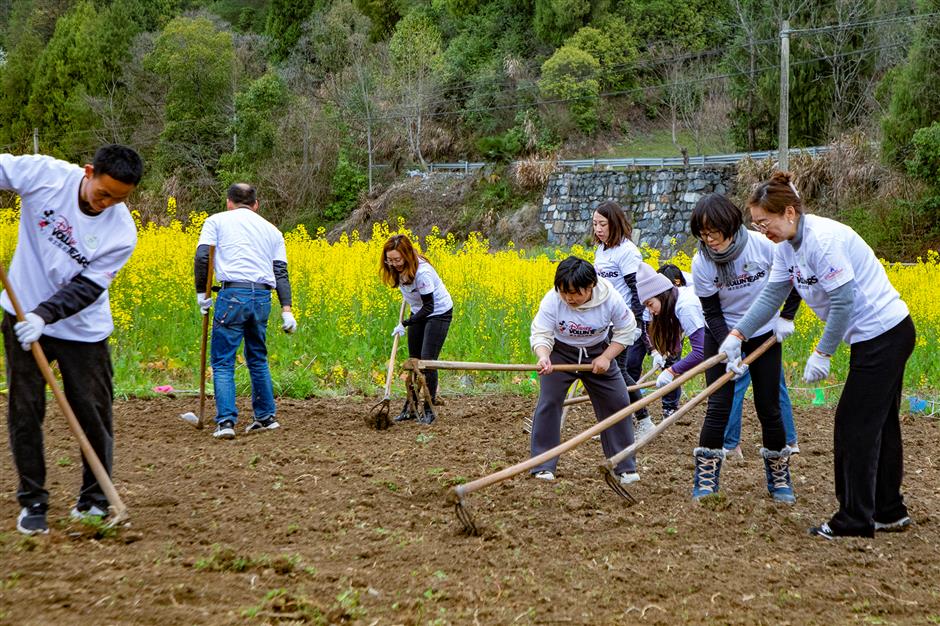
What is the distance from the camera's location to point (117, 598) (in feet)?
11.1

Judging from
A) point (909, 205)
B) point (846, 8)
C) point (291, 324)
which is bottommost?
point (909, 205)

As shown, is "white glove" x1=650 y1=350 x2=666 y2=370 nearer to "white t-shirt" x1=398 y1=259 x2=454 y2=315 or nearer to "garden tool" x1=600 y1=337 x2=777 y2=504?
"white t-shirt" x1=398 y1=259 x2=454 y2=315

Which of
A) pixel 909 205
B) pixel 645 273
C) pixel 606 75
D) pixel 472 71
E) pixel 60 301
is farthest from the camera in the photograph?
pixel 472 71

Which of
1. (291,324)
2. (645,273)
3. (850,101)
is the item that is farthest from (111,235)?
(850,101)

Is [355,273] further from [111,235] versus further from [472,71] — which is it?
[472,71]

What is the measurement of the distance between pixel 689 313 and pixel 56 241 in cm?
421

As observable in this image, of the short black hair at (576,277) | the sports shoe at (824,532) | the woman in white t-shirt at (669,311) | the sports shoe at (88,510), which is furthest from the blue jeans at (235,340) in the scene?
the sports shoe at (824,532)

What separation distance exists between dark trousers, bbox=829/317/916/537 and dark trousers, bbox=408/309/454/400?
372cm

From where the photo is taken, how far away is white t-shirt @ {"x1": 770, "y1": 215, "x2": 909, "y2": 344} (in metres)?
4.31

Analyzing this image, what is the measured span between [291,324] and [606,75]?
3374 centimetres

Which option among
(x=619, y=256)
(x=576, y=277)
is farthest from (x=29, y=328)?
(x=619, y=256)

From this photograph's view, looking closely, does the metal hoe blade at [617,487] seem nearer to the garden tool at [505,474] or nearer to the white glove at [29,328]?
the garden tool at [505,474]

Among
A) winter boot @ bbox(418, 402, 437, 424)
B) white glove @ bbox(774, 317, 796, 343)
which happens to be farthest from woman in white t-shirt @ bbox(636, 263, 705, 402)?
winter boot @ bbox(418, 402, 437, 424)

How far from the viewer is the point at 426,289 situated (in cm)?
755
